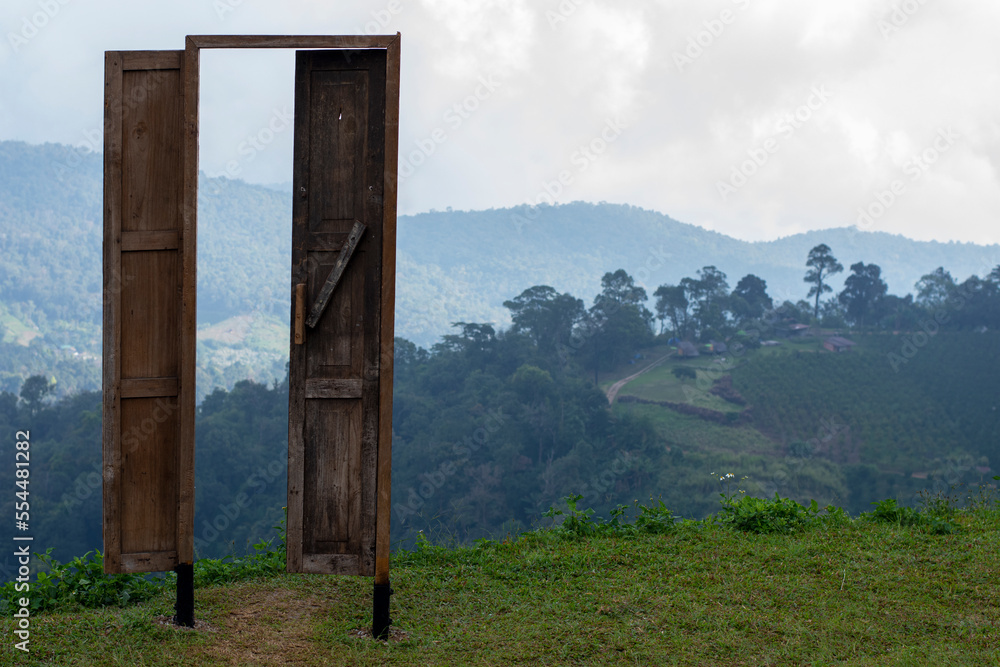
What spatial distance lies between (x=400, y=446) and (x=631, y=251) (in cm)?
9474

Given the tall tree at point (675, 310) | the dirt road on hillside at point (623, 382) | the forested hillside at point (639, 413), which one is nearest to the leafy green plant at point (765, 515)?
the forested hillside at point (639, 413)

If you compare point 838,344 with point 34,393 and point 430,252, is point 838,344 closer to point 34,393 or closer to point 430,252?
point 34,393

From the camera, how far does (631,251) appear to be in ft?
443

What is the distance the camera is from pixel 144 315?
3861mm

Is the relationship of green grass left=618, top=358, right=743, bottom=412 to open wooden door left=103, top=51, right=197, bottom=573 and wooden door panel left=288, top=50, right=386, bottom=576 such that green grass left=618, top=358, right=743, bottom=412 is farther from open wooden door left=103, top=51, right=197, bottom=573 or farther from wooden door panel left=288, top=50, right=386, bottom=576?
open wooden door left=103, top=51, right=197, bottom=573

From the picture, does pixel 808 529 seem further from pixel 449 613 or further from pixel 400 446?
pixel 400 446

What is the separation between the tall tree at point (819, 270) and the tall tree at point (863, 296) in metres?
1.68

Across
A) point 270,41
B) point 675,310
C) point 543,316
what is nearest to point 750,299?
point 675,310

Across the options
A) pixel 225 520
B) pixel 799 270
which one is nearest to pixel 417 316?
pixel 225 520

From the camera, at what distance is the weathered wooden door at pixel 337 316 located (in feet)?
12.6

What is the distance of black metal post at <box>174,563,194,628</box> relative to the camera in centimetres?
375

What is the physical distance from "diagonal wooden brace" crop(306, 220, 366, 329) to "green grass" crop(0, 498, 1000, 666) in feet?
5.12

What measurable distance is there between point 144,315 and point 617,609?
288 centimetres

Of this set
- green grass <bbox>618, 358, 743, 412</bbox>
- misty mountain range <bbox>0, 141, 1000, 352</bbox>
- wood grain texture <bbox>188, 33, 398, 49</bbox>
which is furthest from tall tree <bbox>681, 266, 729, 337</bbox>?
wood grain texture <bbox>188, 33, 398, 49</bbox>
